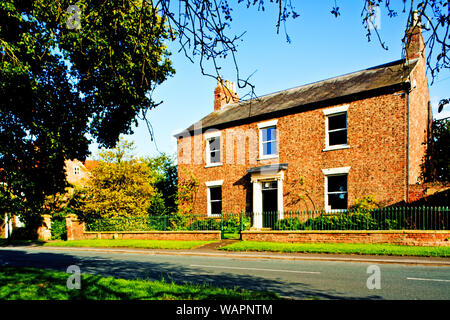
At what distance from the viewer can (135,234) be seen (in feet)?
68.5

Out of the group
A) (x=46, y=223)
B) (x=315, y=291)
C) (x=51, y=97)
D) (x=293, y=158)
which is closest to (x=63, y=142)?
(x=51, y=97)

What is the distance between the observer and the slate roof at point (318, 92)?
16562 millimetres

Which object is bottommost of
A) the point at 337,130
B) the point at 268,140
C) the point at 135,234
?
the point at 135,234

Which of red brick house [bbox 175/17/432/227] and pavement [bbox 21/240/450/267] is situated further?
red brick house [bbox 175/17/432/227]

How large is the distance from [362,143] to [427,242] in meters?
5.82

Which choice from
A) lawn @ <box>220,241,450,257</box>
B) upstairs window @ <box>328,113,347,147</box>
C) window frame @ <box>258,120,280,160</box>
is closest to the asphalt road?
lawn @ <box>220,241,450,257</box>

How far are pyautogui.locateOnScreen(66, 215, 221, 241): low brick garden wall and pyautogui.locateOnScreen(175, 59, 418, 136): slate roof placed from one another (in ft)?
23.2

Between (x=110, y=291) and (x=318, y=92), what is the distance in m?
16.9

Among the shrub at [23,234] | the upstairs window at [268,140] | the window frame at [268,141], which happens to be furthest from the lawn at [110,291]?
the shrub at [23,234]

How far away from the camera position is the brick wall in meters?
15.5

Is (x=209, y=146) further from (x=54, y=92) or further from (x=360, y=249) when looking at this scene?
(x=54, y=92)

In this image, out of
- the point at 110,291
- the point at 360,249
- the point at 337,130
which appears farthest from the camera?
the point at 337,130

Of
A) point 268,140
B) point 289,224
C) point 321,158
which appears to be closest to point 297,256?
point 289,224

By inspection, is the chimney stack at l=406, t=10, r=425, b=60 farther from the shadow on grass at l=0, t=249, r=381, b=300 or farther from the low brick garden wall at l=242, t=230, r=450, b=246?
the low brick garden wall at l=242, t=230, r=450, b=246
